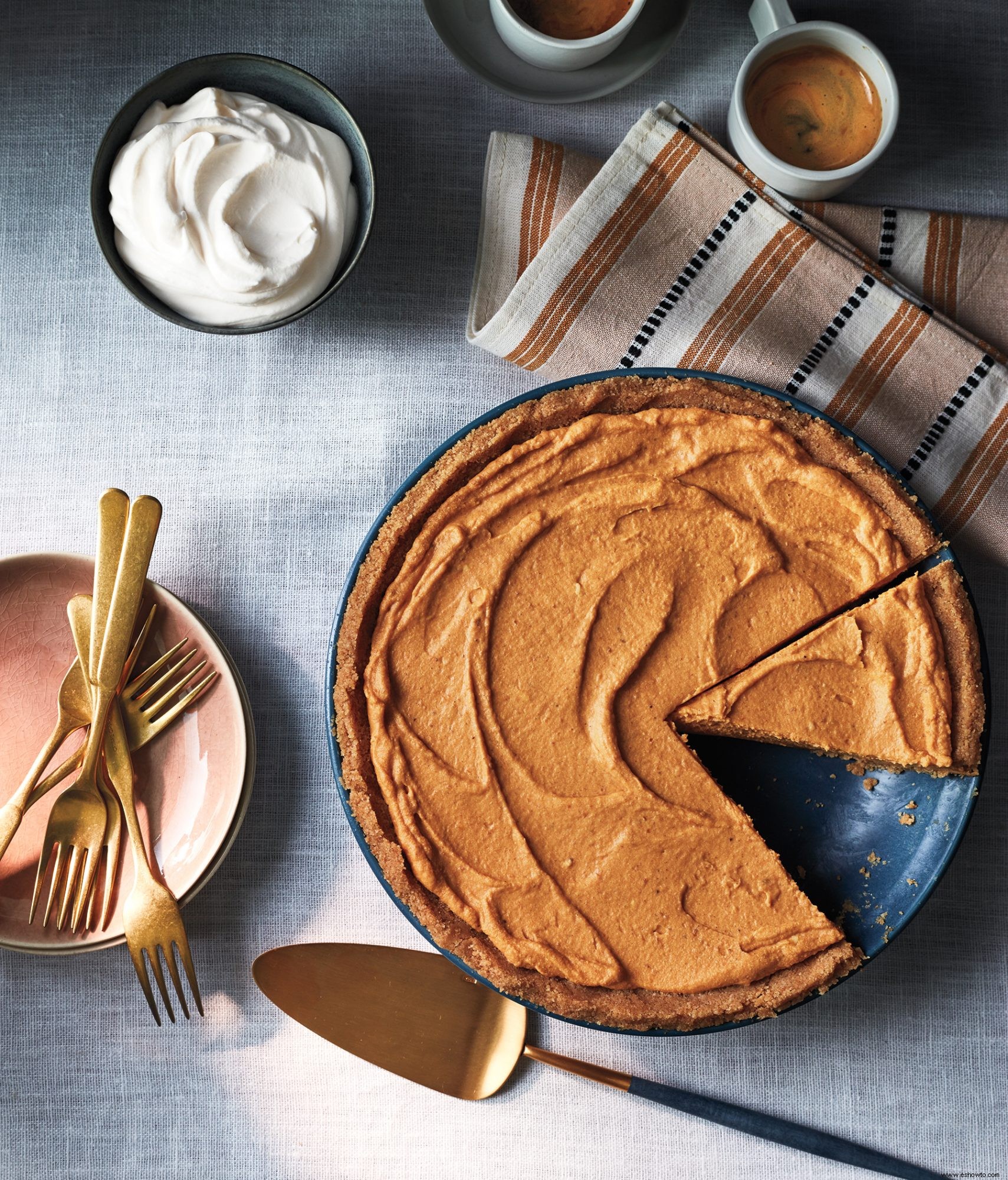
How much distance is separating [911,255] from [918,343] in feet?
0.89

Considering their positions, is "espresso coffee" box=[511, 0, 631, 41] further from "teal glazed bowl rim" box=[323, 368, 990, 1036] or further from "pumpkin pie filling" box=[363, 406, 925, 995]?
"pumpkin pie filling" box=[363, 406, 925, 995]

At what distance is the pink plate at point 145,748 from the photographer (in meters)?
2.54

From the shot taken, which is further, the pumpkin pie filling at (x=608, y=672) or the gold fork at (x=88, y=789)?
the gold fork at (x=88, y=789)

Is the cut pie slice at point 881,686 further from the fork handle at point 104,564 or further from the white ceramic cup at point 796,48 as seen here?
the fork handle at point 104,564

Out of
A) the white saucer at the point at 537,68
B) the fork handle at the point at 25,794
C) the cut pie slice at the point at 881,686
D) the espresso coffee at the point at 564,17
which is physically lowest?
the fork handle at the point at 25,794

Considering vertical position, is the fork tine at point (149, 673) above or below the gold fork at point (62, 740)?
above

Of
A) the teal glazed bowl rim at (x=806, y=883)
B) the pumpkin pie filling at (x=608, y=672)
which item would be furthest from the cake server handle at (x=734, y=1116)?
the pumpkin pie filling at (x=608, y=672)

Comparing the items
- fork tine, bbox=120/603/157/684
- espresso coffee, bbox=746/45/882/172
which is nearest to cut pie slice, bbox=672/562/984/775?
espresso coffee, bbox=746/45/882/172

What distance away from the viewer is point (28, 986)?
266 cm

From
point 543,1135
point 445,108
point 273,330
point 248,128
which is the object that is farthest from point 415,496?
point 543,1135

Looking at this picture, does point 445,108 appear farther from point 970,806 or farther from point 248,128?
point 970,806

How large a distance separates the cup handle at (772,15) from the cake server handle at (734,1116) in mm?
2559

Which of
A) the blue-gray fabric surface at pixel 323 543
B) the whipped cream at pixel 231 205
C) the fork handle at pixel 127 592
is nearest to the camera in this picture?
the whipped cream at pixel 231 205

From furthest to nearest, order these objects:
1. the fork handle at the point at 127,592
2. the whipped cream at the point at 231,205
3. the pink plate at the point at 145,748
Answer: the pink plate at the point at 145,748 → the fork handle at the point at 127,592 → the whipped cream at the point at 231,205
